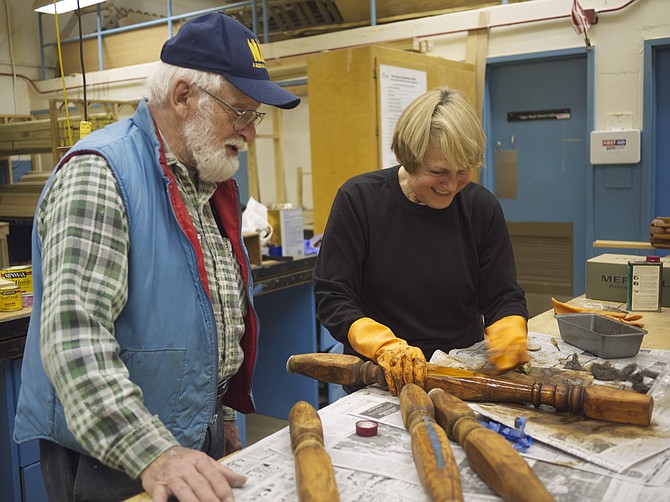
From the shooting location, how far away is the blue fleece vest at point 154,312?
1248 mm

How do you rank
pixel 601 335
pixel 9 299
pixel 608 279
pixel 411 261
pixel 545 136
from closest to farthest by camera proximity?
pixel 601 335
pixel 411 261
pixel 9 299
pixel 608 279
pixel 545 136

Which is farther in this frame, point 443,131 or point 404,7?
point 404,7

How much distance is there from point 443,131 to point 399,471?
922mm

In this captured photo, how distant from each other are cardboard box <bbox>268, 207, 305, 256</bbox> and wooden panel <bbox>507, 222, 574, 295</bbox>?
1959 millimetres

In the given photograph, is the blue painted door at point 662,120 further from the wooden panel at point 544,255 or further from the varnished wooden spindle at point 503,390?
the varnished wooden spindle at point 503,390

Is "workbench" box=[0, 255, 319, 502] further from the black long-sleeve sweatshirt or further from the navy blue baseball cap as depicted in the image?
the navy blue baseball cap

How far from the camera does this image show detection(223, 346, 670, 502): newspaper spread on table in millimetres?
1073

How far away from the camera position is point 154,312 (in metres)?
1.27

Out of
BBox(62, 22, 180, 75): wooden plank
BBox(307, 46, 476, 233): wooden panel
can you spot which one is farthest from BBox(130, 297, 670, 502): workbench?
BBox(62, 22, 180, 75): wooden plank

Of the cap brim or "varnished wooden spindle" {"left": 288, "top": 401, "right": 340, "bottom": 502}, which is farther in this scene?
the cap brim

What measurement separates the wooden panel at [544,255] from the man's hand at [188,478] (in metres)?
4.04

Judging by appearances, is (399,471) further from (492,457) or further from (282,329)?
(282,329)

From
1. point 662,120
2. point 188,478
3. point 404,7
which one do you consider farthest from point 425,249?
point 404,7

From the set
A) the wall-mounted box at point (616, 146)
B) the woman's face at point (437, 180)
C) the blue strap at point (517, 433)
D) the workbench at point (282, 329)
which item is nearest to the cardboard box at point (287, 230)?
the workbench at point (282, 329)
